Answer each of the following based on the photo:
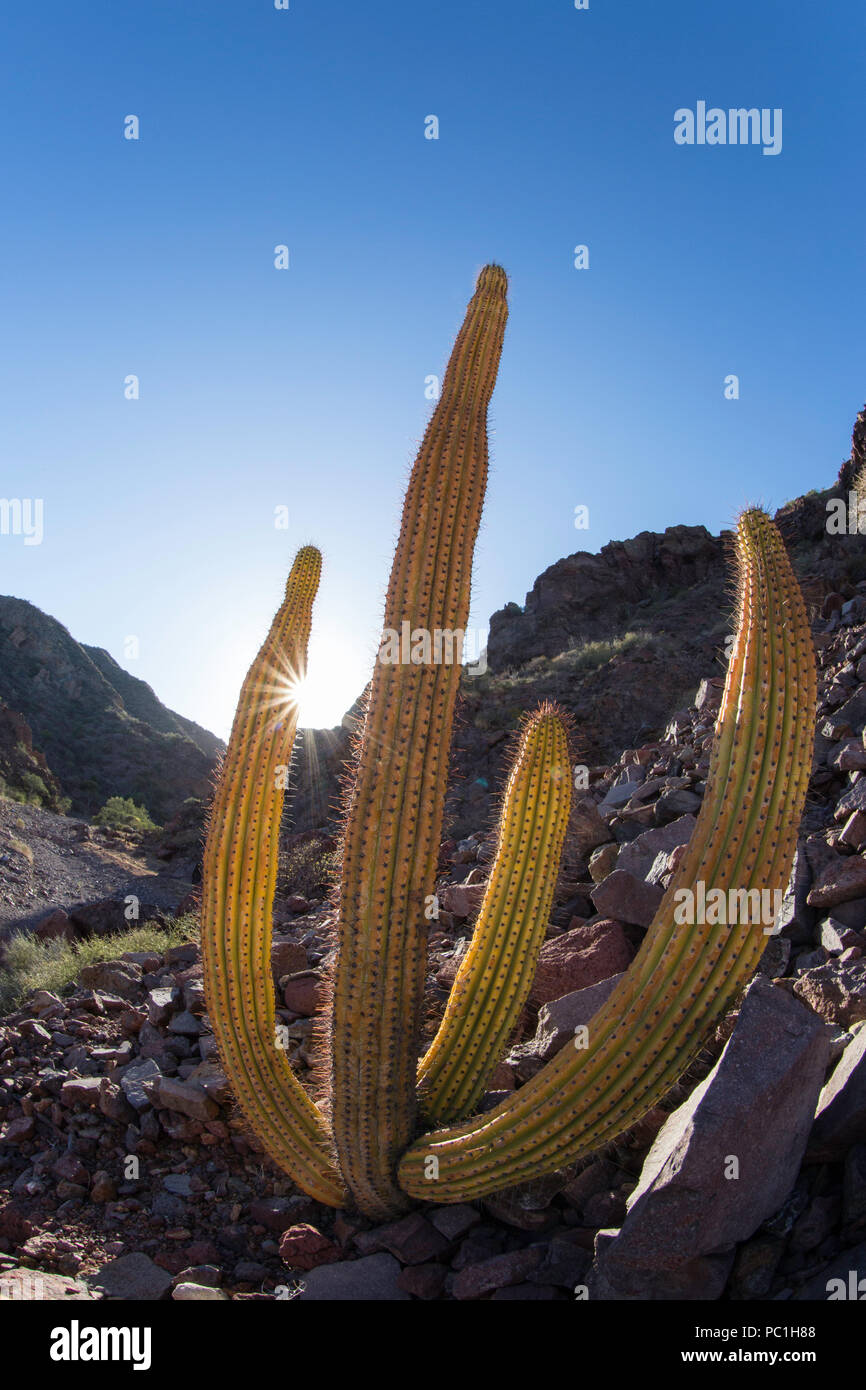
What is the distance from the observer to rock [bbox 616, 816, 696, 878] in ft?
19.4

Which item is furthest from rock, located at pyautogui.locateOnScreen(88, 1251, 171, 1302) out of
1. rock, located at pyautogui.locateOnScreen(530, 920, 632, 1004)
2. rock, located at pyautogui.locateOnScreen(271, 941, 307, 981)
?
rock, located at pyautogui.locateOnScreen(271, 941, 307, 981)

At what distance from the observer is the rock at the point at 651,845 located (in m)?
5.92

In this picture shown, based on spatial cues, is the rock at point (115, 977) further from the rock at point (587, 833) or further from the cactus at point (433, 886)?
the rock at point (587, 833)

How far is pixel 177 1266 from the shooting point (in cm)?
404

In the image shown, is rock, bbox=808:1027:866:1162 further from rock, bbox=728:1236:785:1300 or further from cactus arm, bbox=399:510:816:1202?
cactus arm, bbox=399:510:816:1202

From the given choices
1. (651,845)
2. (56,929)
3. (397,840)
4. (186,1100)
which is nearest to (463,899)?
(651,845)

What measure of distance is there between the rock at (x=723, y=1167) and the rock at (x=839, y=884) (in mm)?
1500

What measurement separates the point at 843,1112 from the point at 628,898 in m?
2.16

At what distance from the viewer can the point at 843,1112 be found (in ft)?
10.3

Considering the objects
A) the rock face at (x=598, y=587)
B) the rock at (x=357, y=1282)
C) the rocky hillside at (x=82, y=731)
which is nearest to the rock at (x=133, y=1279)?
the rock at (x=357, y=1282)

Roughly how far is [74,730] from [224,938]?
126ft
